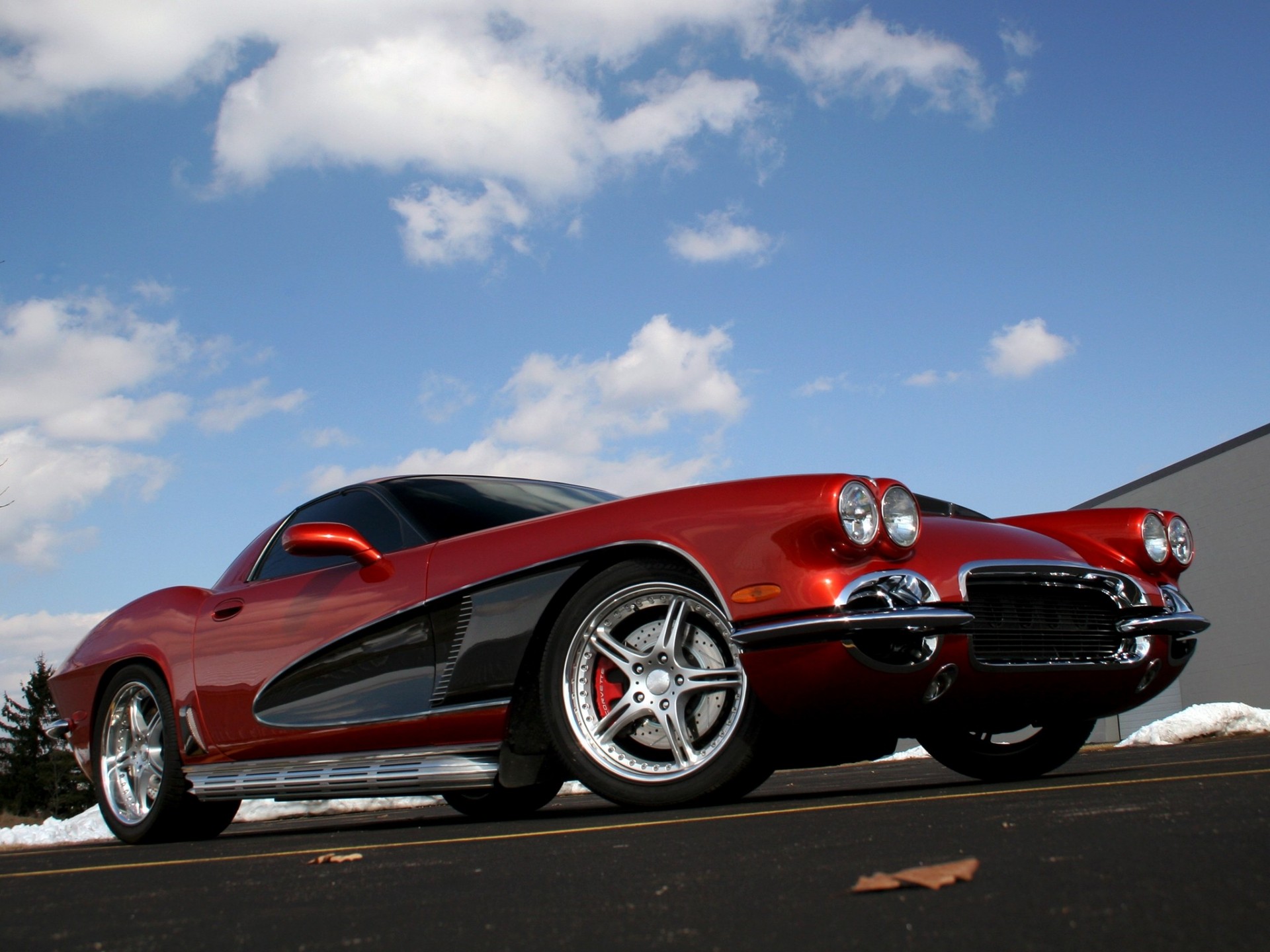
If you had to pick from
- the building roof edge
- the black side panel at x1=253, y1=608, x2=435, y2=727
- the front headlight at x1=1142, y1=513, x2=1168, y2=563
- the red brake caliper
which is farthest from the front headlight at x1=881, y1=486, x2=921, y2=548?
the building roof edge

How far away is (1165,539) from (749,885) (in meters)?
3.30

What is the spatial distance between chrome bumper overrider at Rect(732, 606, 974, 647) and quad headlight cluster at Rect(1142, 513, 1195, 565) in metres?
1.53

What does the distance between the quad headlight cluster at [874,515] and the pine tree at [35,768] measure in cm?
5774

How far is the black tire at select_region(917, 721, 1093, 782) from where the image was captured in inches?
192

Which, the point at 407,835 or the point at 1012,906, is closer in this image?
the point at 1012,906

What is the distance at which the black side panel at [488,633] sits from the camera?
3994mm

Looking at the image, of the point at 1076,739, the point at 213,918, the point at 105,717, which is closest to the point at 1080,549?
the point at 1076,739

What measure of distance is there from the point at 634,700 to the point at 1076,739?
2.15m

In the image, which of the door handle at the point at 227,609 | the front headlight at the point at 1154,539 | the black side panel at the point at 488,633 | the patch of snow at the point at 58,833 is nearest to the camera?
the black side panel at the point at 488,633

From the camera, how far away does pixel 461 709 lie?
4.09 metres

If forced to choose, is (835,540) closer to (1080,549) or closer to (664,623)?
(664,623)

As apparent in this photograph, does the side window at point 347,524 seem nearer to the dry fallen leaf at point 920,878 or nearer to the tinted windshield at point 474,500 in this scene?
the tinted windshield at point 474,500

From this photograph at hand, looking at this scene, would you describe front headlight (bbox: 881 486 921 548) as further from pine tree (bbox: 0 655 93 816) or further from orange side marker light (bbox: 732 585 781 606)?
pine tree (bbox: 0 655 93 816)

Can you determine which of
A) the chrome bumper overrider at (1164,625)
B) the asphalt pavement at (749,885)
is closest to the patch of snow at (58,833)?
the asphalt pavement at (749,885)
